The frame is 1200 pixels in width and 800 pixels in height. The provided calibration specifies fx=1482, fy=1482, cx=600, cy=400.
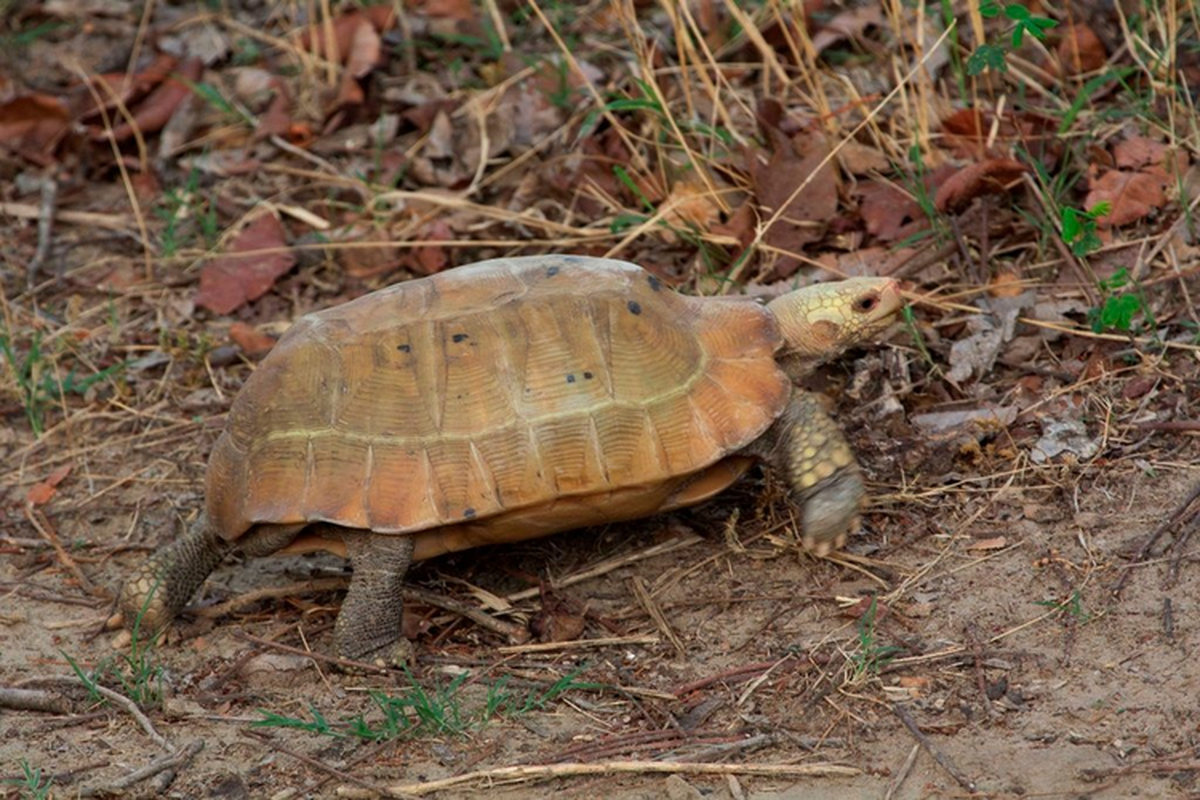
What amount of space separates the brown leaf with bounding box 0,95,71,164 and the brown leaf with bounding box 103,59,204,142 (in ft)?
0.79

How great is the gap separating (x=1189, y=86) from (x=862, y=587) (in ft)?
9.19

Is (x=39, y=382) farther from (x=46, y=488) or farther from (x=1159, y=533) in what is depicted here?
(x=1159, y=533)

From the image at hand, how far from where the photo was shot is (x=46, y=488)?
5.39 metres

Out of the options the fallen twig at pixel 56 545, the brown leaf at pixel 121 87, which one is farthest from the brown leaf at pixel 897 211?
the brown leaf at pixel 121 87

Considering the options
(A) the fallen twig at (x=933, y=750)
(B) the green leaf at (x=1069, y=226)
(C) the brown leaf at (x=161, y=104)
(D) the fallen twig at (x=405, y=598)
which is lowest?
(D) the fallen twig at (x=405, y=598)

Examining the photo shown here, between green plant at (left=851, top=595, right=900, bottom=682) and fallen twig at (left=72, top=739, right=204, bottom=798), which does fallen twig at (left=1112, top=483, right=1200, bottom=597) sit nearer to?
green plant at (left=851, top=595, right=900, bottom=682)

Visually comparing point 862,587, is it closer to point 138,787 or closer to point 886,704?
point 886,704

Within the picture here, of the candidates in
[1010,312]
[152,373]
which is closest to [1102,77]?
[1010,312]

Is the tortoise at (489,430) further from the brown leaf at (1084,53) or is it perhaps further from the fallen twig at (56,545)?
the brown leaf at (1084,53)

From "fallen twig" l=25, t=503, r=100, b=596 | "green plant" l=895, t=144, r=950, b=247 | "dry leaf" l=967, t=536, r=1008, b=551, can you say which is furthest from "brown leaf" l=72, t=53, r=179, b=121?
"dry leaf" l=967, t=536, r=1008, b=551

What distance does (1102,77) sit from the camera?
566 cm

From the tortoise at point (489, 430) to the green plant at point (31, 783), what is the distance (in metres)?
0.61

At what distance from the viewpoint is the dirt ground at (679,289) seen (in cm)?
373

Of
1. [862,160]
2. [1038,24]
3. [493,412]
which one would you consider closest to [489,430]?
[493,412]
